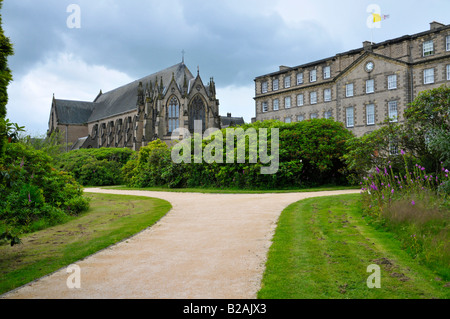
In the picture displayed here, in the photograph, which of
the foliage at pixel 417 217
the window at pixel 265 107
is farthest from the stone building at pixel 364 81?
the foliage at pixel 417 217

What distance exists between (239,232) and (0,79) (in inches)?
215

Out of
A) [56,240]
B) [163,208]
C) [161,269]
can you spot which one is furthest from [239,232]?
[163,208]

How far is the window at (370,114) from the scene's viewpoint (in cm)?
4259

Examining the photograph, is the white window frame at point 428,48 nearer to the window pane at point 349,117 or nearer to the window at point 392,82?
the window at point 392,82

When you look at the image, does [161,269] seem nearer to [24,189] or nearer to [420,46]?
[24,189]

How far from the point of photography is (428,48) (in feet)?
125

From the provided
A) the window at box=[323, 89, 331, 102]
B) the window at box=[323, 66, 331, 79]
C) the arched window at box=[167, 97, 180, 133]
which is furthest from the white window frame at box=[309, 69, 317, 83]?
the arched window at box=[167, 97, 180, 133]

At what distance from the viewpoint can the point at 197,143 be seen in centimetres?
2334

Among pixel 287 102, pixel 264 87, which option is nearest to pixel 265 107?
pixel 264 87

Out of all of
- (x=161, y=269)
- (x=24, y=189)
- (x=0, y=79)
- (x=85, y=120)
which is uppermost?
(x=85, y=120)

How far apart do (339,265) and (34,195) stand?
29.7 feet

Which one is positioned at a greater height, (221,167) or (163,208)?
(221,167)

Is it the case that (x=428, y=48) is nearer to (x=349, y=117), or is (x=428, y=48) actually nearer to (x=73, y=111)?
(x=349, y=117)

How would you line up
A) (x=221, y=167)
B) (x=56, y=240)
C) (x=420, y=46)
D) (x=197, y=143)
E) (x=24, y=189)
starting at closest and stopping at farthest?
Answer: 1. (x=56, y=240)
2. (x=24, y=189)
3. (x=221, y=167)
4. (x=197, y=143)
5. (x=420, y=46)
